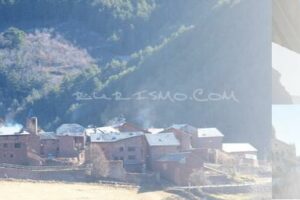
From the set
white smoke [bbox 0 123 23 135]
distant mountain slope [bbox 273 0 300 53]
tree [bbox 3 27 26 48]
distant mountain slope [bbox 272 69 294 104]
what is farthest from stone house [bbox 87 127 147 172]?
distant mountain slope [bbox 273 0 300 53]

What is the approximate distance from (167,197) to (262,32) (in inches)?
43.2

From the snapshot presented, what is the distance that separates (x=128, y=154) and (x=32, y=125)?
0.57 meters

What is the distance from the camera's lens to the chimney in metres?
6.02

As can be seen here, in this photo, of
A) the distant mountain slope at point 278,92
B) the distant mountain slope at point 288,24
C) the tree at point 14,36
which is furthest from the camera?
the tree at point 14,36

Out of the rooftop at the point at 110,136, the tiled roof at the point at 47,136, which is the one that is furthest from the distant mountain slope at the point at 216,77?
the tiled roof at the point at 47,136

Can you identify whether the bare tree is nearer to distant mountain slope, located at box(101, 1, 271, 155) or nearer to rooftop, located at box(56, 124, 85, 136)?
distant mountain slope, located at box(101, 1, 271, 155)

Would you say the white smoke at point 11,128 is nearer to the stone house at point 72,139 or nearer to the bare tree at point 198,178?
the stone house at point 72,139

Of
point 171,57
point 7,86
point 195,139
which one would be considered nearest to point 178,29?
point 171,57

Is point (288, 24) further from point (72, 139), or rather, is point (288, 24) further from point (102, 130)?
point (72, 139)

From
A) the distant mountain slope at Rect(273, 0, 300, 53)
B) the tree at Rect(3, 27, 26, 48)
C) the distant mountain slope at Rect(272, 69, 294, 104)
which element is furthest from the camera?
the tree at Rect(3, 27, 26, 48)

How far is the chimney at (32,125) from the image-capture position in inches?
237

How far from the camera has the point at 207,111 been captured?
19.9 ft

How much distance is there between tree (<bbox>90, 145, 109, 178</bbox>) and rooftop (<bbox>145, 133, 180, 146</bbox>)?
0.28 meters

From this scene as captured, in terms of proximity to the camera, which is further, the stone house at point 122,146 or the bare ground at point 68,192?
the stone house at point 122,146
